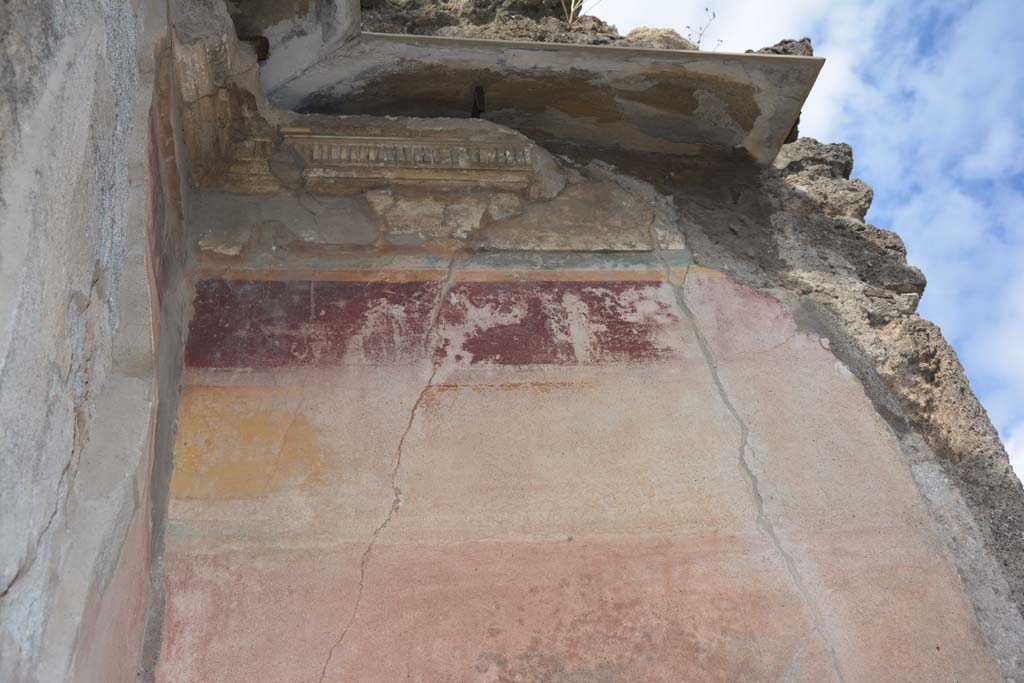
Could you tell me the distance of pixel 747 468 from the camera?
2.61 metres

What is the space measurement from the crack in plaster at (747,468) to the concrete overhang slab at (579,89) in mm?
484

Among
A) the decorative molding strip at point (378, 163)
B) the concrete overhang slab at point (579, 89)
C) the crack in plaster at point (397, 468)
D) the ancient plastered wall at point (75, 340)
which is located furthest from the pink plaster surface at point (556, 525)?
the concrete overhang slab at point (579, 89)

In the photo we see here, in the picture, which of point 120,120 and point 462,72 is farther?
point 462,72

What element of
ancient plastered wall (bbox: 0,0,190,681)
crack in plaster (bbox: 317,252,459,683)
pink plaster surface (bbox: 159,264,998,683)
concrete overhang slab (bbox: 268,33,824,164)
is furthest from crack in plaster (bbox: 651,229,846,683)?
ancient plastered wall (bbox: 0,0,190,681)

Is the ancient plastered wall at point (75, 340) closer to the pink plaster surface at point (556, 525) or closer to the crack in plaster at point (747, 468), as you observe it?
the pink plaster surface at point (556, 525)

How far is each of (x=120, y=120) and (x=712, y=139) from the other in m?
1.97

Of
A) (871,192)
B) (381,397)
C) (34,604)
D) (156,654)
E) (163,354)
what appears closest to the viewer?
(34,604)

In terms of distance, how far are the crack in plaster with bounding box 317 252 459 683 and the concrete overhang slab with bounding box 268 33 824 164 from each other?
613mm

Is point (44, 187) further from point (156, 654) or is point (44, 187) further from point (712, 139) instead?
point (712, 139)

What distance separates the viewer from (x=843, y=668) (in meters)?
2.27

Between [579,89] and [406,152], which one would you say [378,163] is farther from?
[579,89]

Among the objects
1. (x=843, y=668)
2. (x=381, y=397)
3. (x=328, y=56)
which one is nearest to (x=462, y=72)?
(x=328, y=56)

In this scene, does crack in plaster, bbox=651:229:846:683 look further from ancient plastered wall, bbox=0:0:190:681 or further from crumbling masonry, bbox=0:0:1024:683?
ancient plastered wall, bbox=0:0:190:681

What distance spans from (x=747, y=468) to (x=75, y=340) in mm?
1553
